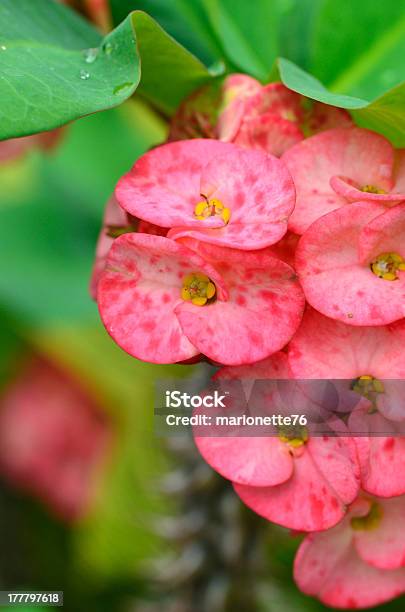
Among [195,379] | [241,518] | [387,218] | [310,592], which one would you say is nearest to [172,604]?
[241,518]

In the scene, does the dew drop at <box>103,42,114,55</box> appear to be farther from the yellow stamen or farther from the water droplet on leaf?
the yellow stamen

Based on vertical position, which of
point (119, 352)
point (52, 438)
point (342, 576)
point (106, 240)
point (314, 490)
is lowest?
point (52, 438)

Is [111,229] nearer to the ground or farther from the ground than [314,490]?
farther from the ground

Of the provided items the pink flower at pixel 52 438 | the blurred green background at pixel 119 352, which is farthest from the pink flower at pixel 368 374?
the pink flower at pixel 52 438

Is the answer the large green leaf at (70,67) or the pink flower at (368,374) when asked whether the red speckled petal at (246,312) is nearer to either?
the pink flower at (368,374)

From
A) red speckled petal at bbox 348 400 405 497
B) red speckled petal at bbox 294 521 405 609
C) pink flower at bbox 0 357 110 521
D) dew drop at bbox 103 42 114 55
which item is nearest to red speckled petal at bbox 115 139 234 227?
dew drop at bbox 103 42 114 55

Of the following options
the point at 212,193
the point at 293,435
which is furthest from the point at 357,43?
the point at 293,435

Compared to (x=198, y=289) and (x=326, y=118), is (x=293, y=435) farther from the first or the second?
(x=326, y=118)
